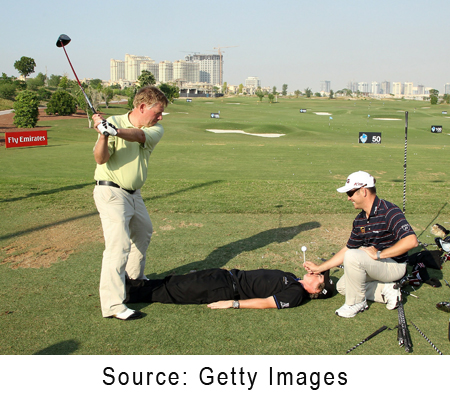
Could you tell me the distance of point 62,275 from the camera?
5.85 m

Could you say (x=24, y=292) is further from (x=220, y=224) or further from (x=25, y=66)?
(x=25, y=66)

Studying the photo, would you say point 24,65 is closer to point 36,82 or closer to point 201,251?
point 36,82

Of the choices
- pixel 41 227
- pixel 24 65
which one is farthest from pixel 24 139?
pixel 24 65

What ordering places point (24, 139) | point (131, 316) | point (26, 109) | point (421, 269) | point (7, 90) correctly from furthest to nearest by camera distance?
point (7, 90)
point (26, 109)
point (24, 139)
point (421, 269)
point (131, 316)

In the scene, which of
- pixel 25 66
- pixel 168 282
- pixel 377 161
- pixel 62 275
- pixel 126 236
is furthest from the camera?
pixel 25 66

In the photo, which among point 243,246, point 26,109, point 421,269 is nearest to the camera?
point 421,269

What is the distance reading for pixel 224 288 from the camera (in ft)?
16.4

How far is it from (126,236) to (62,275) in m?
1.68

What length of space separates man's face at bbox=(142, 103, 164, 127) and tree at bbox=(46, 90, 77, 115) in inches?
1956

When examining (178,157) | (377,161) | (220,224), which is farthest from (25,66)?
(220,224)

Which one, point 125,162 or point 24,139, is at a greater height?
point 125,162

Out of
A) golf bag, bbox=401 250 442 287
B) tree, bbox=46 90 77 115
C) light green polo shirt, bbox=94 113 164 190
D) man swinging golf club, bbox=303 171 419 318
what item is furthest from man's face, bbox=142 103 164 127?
tree, bbox=46 90 77 115

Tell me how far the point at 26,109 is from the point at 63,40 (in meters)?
34.7

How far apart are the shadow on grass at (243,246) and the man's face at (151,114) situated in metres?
2.23
